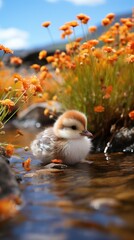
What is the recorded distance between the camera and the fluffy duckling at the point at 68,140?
539 cm

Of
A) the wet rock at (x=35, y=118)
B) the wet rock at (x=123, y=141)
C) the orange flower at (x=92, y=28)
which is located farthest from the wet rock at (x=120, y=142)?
the wet rock at (x=35, y=118)

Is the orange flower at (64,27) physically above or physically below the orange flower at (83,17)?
below

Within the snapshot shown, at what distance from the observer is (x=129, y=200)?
359 centimetres

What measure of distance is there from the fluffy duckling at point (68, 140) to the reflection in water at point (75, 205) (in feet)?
0.70

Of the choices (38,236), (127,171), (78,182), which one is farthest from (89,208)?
(127,171)

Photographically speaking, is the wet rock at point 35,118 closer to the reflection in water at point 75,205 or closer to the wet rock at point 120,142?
the wet rock at point 120,142

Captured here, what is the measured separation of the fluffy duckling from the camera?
539 centimetres

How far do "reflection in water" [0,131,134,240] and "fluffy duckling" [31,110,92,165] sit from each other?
0.21 meters

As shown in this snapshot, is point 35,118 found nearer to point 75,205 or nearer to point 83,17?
point 83,17

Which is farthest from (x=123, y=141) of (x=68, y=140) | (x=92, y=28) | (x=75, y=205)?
(x=75, y=205)

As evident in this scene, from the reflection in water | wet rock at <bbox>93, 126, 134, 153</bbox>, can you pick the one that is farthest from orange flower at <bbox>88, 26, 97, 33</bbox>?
the reflection in water

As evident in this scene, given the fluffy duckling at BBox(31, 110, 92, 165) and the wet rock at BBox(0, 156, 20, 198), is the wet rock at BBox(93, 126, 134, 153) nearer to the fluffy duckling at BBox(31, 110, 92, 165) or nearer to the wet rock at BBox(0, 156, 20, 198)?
the fluffy duckling at BBox(31, 110, 92, 165)

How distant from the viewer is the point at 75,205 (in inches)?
139

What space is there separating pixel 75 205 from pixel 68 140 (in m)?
2.04
